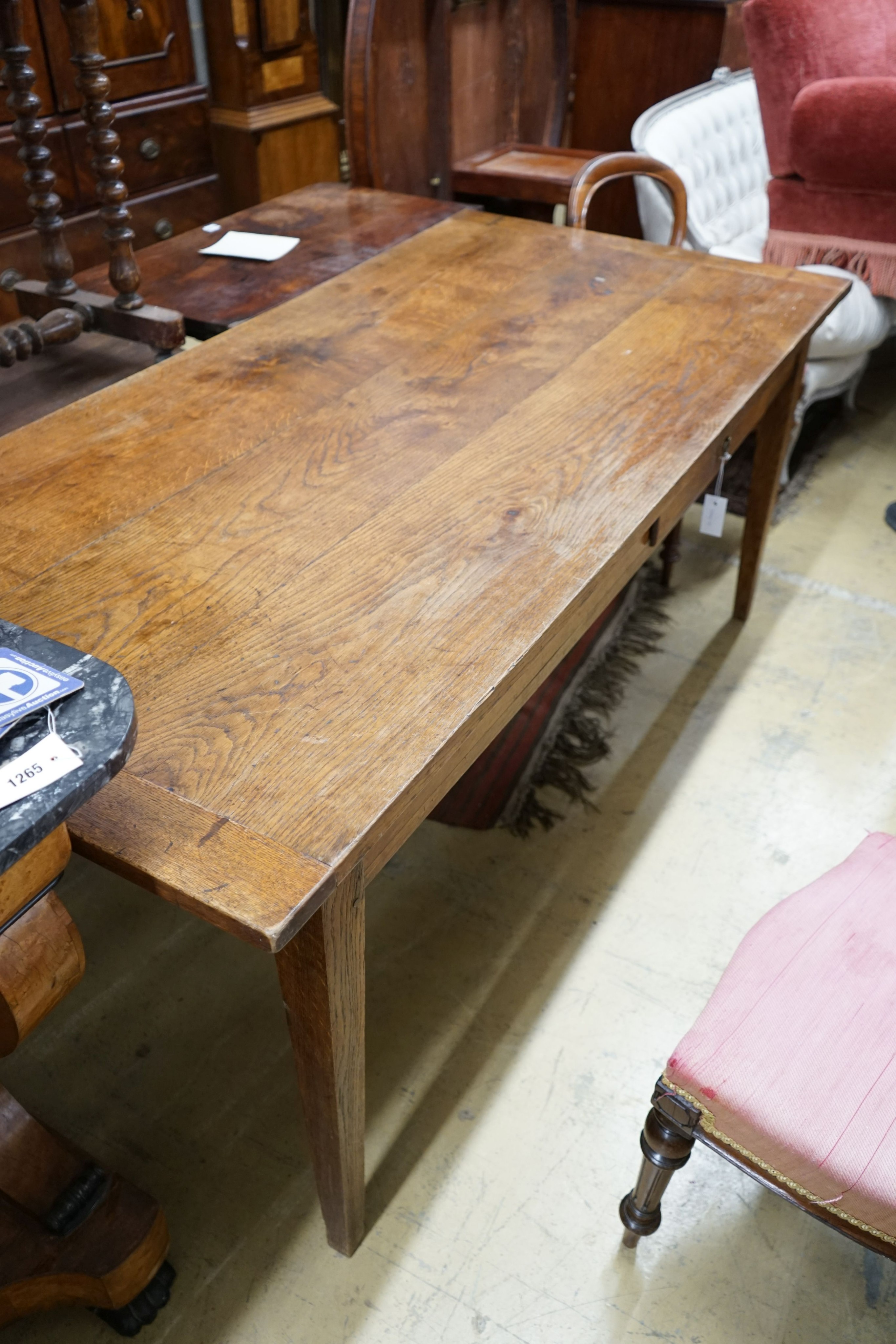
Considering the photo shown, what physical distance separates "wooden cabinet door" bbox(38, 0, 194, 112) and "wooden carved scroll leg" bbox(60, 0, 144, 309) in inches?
33.4

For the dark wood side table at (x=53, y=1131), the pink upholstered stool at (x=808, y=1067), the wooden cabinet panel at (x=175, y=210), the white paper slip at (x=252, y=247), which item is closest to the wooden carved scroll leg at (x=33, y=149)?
the white paper slip at (x=252, y=247)

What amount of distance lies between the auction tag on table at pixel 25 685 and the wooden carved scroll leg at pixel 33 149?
1307 millimetres

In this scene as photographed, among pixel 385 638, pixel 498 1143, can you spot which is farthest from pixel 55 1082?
pixel 385 638

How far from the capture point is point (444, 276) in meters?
1.86

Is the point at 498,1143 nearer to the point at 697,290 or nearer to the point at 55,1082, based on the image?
the point at 55,1082

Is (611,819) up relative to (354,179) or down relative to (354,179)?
down

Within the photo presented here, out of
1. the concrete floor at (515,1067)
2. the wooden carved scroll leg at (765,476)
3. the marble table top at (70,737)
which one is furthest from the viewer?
the wooden carved scroll leg at (765,476)

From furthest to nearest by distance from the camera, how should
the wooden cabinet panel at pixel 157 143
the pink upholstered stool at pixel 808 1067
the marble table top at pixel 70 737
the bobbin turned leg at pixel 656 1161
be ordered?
the wooden cabinet panel at pixel 157 143 → the bobbin turned leg at pixel 656 1161 → the pink upholstered stool at pixel 808 1067 → the marble table top at pixel 70 737

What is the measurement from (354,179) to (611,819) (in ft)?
5.39

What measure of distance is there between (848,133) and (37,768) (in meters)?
2.45

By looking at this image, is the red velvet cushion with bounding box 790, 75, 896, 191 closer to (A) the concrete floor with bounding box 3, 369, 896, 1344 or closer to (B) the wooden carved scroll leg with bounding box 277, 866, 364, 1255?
(A) the concrete floor with bounding box 3, 369, 896, 1344

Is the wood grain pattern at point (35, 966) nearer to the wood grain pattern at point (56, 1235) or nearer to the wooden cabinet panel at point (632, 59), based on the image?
the wood grain pattern at point (56, 1235)

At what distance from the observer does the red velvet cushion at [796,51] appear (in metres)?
2.46

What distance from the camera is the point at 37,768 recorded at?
0.65 meters
